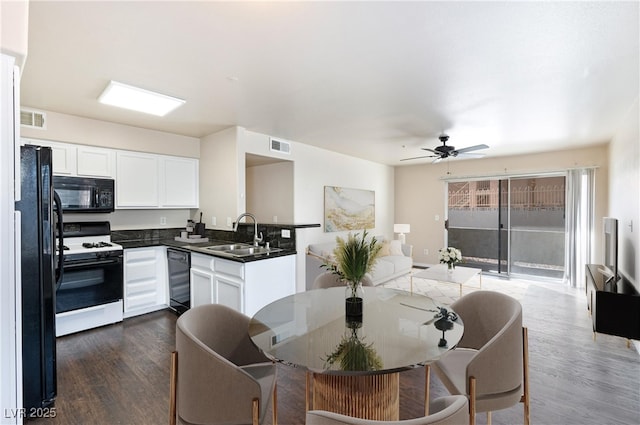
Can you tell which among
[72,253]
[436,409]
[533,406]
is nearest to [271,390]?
[436,409]

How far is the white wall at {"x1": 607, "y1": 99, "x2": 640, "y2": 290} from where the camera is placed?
2.93 meters

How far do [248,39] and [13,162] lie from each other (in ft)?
4.67

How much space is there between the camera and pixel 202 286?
3371mm

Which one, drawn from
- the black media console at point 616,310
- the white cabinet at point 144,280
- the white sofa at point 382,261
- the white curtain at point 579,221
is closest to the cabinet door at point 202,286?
the white cabinet at point 144,280

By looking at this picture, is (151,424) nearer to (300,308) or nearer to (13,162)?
(300,308)

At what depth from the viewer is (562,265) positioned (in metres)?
5.66

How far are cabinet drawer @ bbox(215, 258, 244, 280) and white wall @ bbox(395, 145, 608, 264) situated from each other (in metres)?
5.32

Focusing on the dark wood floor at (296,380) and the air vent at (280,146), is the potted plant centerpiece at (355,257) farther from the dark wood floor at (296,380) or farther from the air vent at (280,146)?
the air vent at (280,146)

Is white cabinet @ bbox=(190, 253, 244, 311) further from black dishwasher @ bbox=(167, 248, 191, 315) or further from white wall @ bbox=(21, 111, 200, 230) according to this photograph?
white wall @ bbox=(21, 111, 200, 230)

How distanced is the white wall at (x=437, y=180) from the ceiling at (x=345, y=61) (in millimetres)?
1824

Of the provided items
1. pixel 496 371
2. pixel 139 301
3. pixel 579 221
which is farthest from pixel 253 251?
pixel 579 221

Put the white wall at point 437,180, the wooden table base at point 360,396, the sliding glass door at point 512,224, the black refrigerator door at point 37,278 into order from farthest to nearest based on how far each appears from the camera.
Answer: the sliding glass door at point 512,224, the white wall at point 437,180, the black refrigerator door at point 37,278, the wooden table base at point 360,396

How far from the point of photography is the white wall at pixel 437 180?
17.5ft

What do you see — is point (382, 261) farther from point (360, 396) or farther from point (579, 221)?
Result: point (360, 396)
